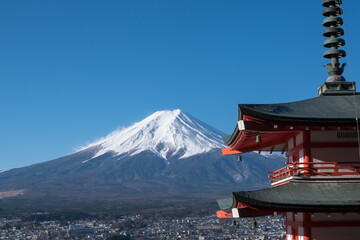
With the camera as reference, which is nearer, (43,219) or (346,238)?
(346,238)

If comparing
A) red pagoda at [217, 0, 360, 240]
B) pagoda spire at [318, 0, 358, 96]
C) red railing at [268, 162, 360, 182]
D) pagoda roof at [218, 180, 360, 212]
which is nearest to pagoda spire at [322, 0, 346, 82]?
pagoda spire at [318, 0, 358, 96]

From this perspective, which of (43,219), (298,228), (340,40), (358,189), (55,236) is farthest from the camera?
(43,219)

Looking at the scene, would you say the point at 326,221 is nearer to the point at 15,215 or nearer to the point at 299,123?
the point at 299,123

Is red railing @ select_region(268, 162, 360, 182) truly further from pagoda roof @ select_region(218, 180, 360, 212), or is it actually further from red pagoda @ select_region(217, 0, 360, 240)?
pagoda roof @ select_region(218, 180, 360, 212)

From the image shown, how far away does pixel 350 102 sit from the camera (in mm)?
18266

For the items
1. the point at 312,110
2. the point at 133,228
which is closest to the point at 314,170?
the point at 312,110

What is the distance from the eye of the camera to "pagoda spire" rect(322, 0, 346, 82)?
19.4m

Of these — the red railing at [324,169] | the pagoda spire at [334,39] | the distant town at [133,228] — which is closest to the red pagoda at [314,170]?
the red railing at [324,169]

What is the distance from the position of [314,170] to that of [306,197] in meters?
1.26

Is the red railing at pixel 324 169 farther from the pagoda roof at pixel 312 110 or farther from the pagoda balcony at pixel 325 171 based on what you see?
the pagoda roof at pixel 312 110

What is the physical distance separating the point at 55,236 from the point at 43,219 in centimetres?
3454

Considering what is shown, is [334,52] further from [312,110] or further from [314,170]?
[314,170]

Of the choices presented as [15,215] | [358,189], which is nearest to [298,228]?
[358,189]

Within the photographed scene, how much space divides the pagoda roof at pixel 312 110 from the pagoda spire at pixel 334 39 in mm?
890
